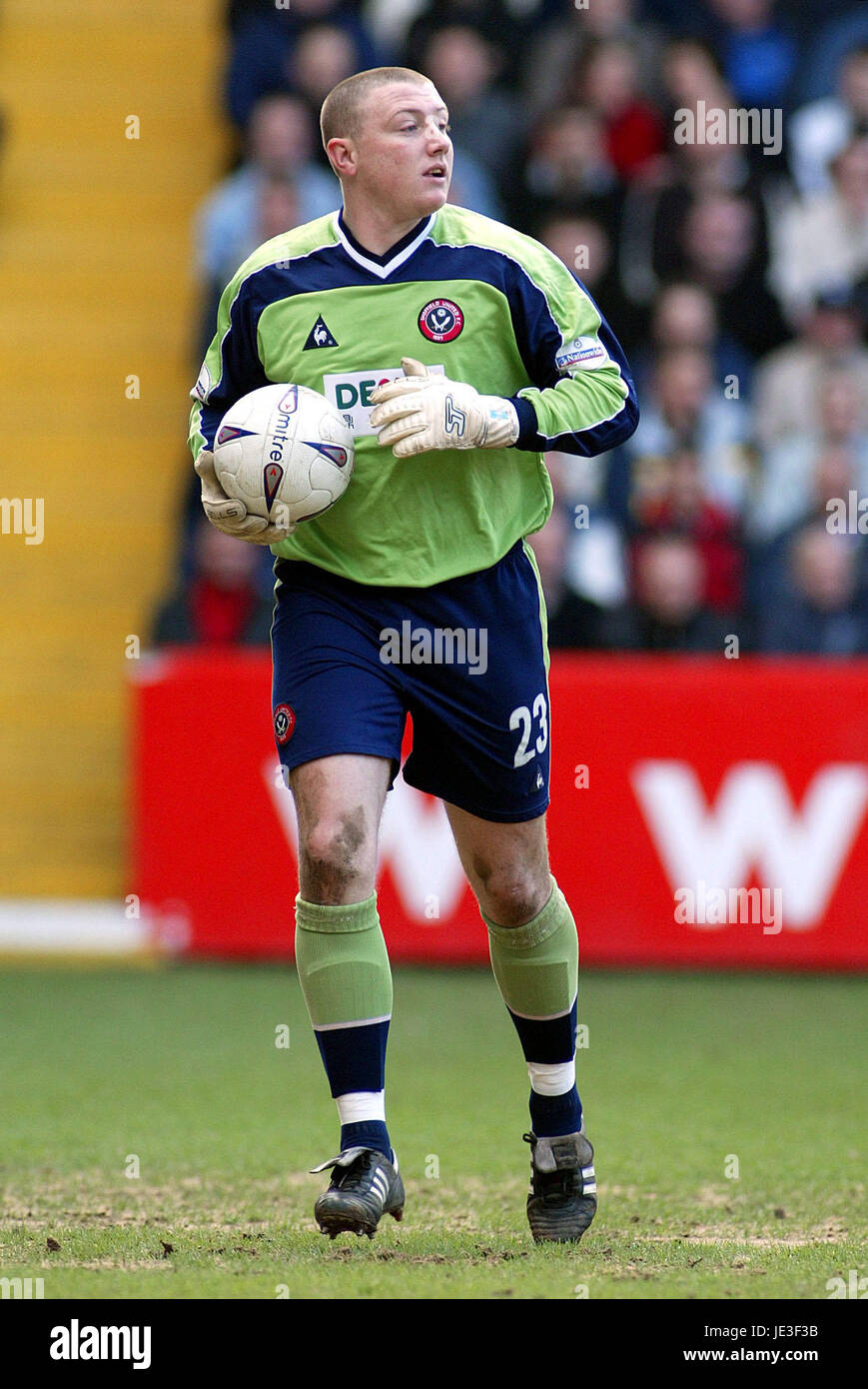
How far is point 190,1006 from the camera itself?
27.0ft

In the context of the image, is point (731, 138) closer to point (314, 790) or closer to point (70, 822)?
point (70, 822)

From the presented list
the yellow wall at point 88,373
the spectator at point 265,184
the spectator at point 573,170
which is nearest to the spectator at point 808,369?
the spectator at point 573,170

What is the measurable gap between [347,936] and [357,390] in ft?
3.95

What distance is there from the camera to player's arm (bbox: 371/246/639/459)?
14.0 ft

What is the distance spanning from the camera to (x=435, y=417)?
425 centimetres

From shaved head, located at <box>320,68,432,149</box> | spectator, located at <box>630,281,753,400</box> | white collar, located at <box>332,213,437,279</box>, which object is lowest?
white collar, located at <box>332,213,437,279</box>

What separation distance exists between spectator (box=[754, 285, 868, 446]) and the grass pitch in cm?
300

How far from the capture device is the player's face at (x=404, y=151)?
178 inches

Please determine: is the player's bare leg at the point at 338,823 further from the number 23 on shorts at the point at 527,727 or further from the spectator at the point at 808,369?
the spectator at the point at 808,369

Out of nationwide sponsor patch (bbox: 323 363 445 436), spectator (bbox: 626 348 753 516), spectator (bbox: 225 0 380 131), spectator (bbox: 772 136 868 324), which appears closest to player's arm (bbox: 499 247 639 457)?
nationwide sponsor patch (bbox: 323 363 445 436)

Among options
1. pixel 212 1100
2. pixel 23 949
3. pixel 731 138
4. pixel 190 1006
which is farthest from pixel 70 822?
pixel 731 138

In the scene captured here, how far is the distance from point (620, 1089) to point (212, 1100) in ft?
4.34

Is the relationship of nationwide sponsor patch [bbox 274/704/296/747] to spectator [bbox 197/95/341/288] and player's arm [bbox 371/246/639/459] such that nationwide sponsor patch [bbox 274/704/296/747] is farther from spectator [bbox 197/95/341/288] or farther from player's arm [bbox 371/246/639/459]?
spectator [bbox 197/95/341/288]

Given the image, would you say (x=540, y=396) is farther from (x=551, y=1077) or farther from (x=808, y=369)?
(x=808, y=369)
